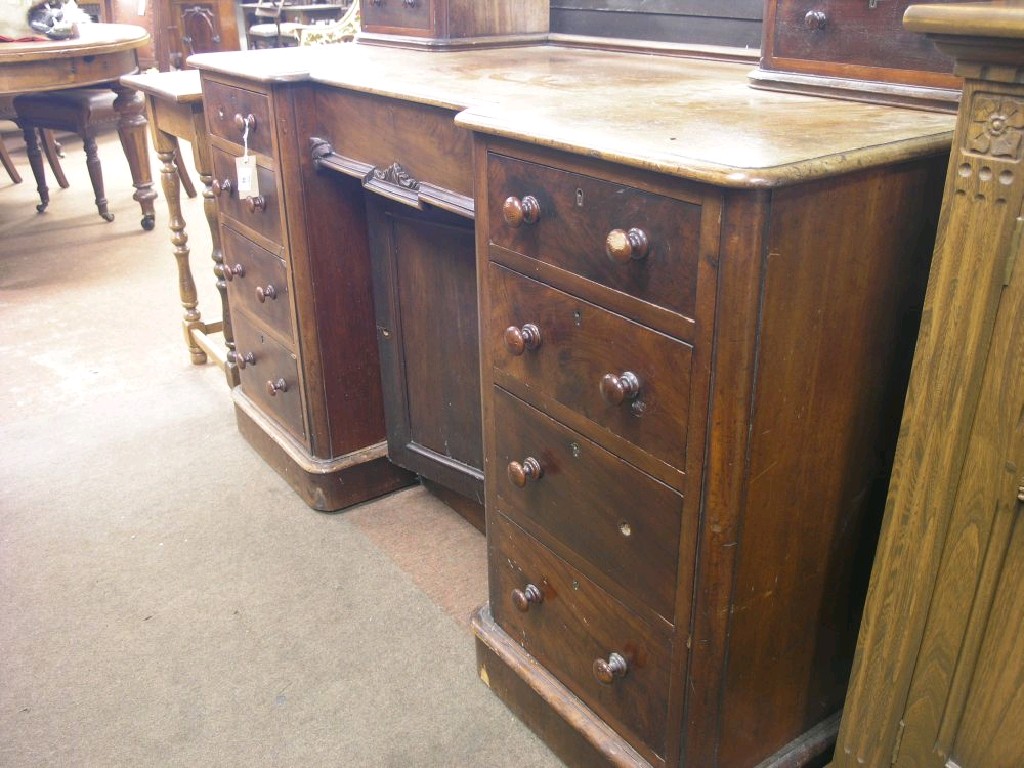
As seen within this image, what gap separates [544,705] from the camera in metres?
1.59

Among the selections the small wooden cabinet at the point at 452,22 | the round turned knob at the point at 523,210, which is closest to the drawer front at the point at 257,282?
the small wooden cabinet at the point at 452,22

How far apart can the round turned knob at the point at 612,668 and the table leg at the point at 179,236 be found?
209cm

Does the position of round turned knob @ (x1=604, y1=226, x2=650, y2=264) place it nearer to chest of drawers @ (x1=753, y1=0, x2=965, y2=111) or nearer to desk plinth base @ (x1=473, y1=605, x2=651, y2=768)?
chest of drawers @ (x1=753, y1=0, x2=965, y2=111)

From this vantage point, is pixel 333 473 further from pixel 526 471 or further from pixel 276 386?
pixel 526 471

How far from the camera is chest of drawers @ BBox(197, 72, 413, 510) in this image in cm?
206

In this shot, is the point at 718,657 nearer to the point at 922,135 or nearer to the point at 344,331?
the point at 922,135

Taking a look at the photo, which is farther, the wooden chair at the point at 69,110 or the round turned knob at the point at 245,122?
the wooden chair at the point at 69,110

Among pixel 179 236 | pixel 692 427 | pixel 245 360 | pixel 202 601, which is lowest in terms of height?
pixel 202 601

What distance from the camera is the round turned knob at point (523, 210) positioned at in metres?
1.25

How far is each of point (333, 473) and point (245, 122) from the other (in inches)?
34.0

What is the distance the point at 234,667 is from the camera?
182 centimetres

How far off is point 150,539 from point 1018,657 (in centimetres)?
188

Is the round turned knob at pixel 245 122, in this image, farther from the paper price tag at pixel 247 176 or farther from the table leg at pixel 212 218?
the table leg at pixel 212 218

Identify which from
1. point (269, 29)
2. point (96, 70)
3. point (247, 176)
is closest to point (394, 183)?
point (247, 176)
